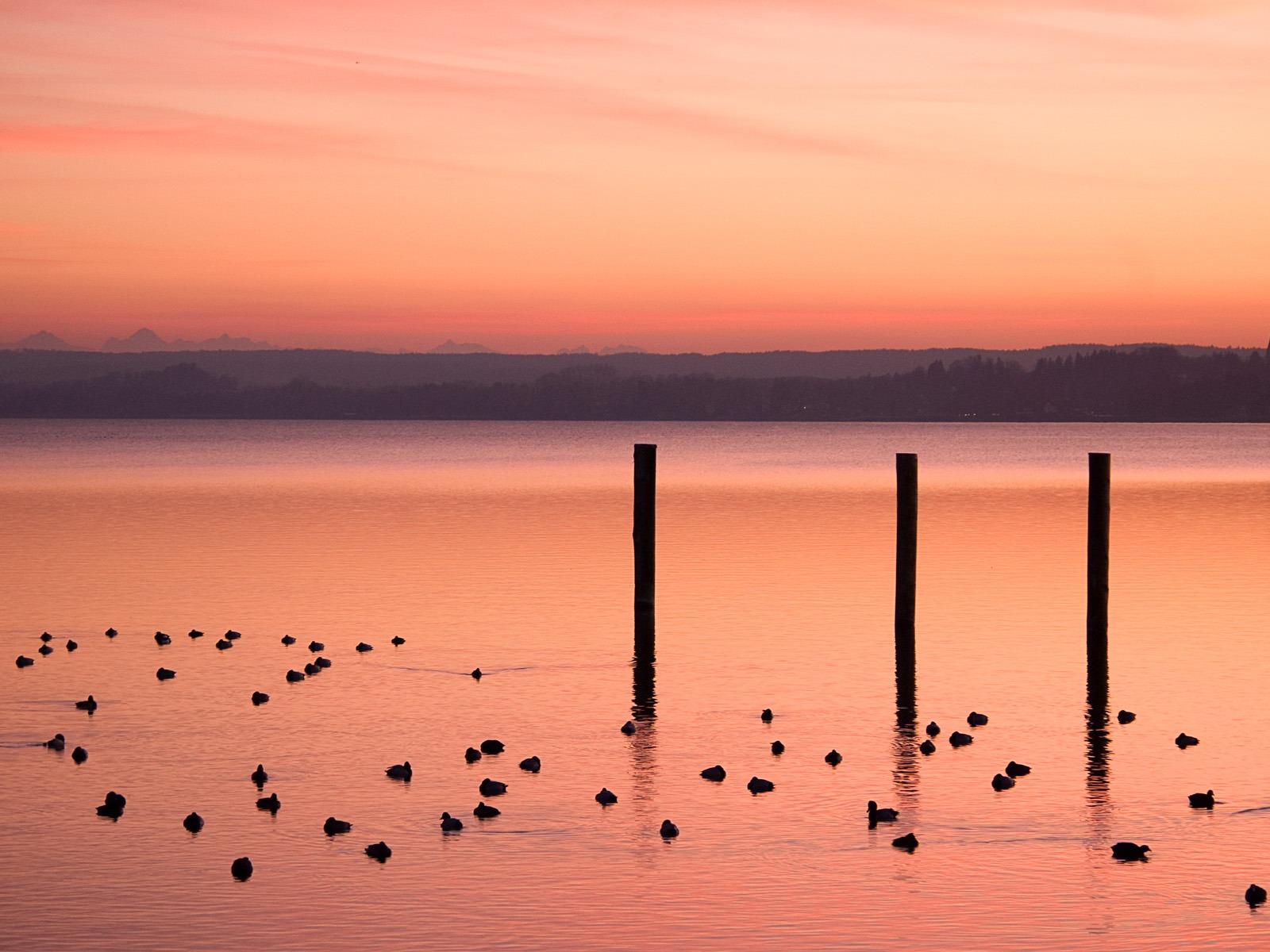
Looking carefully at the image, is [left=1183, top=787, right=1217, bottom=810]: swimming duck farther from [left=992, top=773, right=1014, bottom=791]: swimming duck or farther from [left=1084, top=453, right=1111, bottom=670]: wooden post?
[left=1084, top=453, right=1111, bottom=670]: wooden post

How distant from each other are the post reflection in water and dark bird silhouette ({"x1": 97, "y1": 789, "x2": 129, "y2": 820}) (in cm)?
539

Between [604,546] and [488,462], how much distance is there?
7504 cm

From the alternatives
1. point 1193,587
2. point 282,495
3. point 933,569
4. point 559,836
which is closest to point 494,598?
point 933,569

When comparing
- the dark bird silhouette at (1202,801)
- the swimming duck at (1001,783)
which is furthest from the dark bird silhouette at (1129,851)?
the swimming duck at (1001,783)

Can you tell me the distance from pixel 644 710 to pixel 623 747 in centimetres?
259

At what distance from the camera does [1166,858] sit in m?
16.5

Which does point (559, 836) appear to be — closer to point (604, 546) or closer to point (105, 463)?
point (604, 546)

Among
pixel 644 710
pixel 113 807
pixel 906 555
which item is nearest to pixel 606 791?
pixel 113 807

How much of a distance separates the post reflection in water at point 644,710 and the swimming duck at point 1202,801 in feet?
18.7

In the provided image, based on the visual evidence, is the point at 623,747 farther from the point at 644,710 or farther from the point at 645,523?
the point at 645,523

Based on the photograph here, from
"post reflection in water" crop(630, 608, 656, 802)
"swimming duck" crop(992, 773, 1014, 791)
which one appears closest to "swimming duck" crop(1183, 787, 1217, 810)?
"swimming duck" crop(992, 773, 1014, 791)

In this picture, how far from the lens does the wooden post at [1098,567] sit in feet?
88.9

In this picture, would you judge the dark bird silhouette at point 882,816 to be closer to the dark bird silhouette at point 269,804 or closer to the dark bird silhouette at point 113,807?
the dark bird silhouette at point 269,804

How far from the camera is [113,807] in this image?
59.3ft
